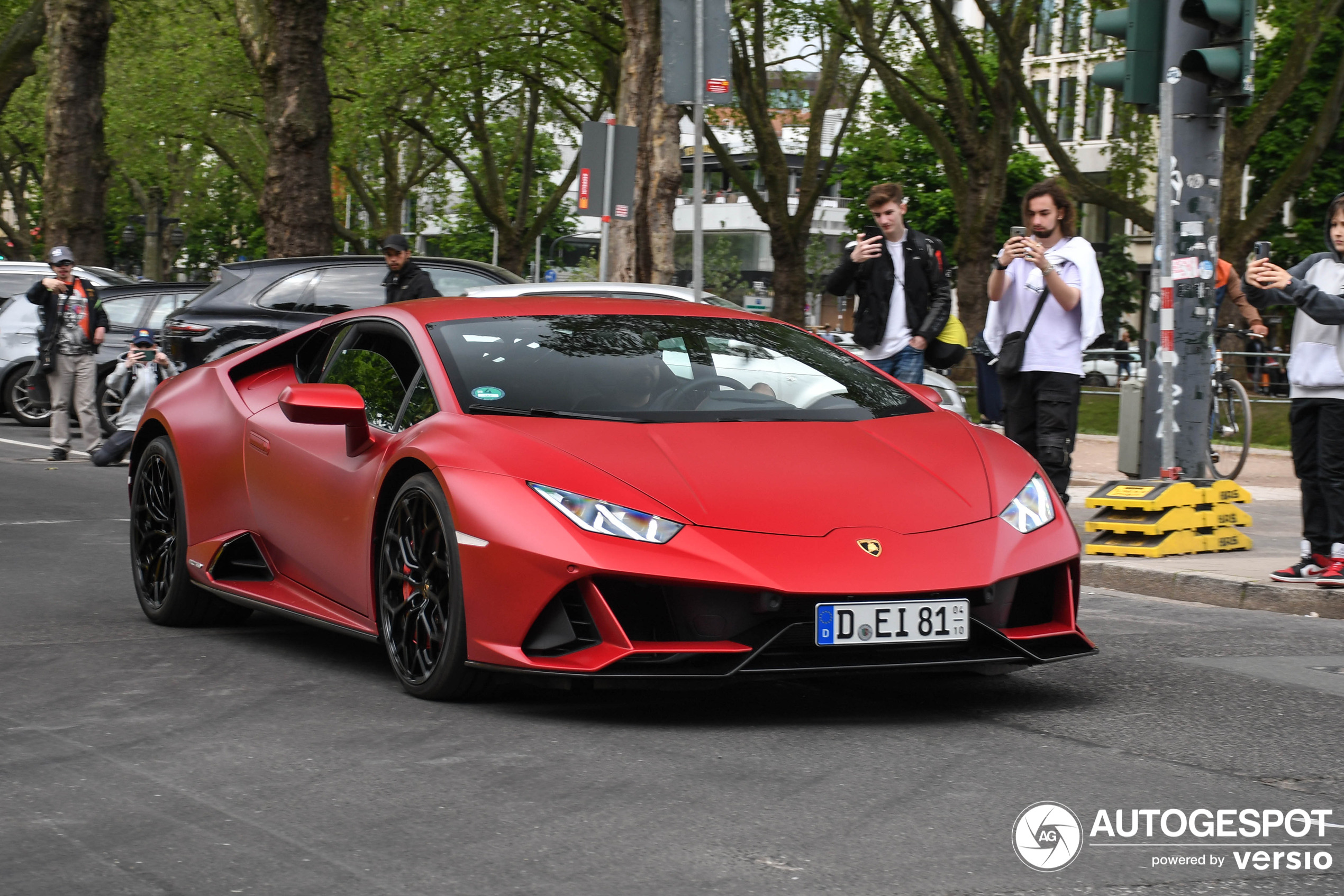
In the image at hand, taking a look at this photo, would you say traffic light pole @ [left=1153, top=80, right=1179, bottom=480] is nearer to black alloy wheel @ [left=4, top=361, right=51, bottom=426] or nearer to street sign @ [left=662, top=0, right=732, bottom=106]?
street sign @ [left=662, top=0, right=732, bottom=106]

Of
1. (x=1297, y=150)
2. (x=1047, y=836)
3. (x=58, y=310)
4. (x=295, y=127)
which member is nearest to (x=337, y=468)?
(x=1047, y=836)

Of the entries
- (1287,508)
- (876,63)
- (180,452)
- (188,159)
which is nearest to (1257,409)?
(1287,508)

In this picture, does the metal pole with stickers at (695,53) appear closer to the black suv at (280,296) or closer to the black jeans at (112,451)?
the black suv at (280,296)

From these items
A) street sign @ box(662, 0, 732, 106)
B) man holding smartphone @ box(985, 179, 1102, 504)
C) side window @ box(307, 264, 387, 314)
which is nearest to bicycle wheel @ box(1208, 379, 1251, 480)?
street sign @ box(662, 0, 732, 106)

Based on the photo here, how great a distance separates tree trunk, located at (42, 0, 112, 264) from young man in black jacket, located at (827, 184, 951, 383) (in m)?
22.1

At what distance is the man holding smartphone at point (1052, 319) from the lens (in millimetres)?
9195

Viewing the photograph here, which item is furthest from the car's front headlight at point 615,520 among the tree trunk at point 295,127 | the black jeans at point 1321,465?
the tree trunk at point 295,127

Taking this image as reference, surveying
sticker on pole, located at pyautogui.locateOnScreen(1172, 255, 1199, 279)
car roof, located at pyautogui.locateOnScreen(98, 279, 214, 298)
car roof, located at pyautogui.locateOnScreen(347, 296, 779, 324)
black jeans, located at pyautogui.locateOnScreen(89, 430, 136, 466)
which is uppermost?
sticker on pole, located at pyautogui.locateOnScreen(1172, 255, 1199, 279)

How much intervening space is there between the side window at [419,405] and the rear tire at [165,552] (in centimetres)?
143

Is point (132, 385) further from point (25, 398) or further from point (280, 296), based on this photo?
point (25, 398)

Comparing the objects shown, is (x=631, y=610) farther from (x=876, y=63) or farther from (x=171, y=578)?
(x=876, y=63)

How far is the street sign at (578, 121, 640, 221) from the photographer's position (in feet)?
53.8

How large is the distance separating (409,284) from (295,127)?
28.2 feet

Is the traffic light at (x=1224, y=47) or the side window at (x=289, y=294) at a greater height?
the traffic light at (x=1224, y=47)
